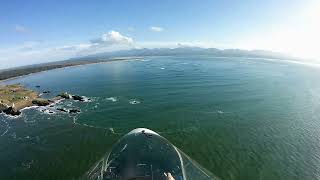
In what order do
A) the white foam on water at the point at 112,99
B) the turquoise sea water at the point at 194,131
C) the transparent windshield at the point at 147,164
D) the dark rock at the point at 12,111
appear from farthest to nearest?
the white foam on water at the point at 112,99 → the dark rock at the point at 12,111 → the turquoise sea water at the point at 194,131 → the transparent windshield at the point at 147,164

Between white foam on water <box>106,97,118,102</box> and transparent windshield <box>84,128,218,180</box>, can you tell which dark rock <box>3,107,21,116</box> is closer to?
white foam on water <box>106,97,118,102</box>

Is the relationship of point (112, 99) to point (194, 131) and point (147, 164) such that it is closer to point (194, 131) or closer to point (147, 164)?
point (194, 131)

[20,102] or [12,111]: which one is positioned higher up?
[20,102]

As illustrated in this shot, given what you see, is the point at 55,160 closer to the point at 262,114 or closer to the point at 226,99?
the point at 262,114

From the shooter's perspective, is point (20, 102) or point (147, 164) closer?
point (147, 164)

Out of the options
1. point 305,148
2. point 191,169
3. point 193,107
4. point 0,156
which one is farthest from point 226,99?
point 191,169

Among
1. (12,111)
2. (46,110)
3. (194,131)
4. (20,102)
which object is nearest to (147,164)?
(194,131)

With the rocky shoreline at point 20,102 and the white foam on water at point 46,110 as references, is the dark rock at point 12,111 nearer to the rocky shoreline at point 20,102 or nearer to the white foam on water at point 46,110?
the rocky shoreline at point 20,102

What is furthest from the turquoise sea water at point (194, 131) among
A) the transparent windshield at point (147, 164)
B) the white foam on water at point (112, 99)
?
the transparent windshield at point (147, 164)
